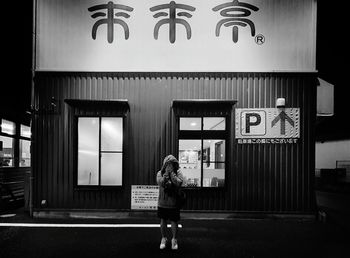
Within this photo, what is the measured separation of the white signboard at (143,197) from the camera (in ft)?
32.1

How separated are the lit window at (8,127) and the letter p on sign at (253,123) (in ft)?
29.6

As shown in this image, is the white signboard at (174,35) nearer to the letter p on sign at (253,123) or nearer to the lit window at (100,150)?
the letter p on sign at (253,123)

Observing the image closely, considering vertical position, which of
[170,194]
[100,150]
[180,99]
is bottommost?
[170,194]

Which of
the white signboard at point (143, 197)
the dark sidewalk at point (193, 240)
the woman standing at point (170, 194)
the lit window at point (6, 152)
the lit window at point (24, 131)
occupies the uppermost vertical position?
the lit window at point (24, 131)

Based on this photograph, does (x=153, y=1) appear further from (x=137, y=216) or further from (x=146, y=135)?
(x=137, y=216)

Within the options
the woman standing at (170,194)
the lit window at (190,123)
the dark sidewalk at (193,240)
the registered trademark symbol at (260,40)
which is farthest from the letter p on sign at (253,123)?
the woman standing at (170,194)

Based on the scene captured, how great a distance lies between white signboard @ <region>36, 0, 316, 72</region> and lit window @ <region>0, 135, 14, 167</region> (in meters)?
4.02

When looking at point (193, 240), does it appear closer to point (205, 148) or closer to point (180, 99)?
point (205, 148)

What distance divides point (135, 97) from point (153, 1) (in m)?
3.23

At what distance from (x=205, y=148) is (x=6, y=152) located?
26.4ft

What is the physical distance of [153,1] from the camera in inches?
396

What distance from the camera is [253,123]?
9805 millimetres

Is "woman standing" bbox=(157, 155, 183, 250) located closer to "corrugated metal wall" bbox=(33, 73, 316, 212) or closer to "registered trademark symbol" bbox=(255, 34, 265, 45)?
"corrugated metal wall" bbox=(33, 73, 316, 212)

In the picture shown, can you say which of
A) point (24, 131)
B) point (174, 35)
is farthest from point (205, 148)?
point (24, 131)
